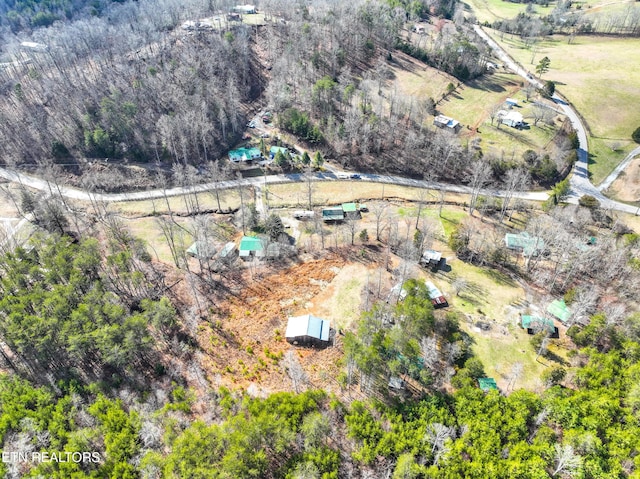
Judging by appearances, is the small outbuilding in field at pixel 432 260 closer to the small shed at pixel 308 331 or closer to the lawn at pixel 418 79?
the small shed at pixel 308 331

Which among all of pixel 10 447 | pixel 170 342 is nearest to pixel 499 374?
pixel 170 342

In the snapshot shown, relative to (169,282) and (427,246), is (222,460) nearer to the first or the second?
(169,282)

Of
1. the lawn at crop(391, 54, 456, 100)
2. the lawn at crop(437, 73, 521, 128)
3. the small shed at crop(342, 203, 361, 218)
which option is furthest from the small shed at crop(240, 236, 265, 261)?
the lawn at crop(391, 54, 456, 100)

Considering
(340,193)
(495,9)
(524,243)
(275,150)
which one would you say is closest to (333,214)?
(340,193)

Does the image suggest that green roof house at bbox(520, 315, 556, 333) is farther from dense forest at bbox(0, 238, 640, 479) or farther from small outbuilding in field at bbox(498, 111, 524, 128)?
small outbuilding in field at bbox(498, 111, 524, 128)

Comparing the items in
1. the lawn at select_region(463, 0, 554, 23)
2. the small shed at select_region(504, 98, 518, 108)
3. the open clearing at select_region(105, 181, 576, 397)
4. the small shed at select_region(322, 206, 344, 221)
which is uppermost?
the lawn at select_region(463, 0, 554, 23)
